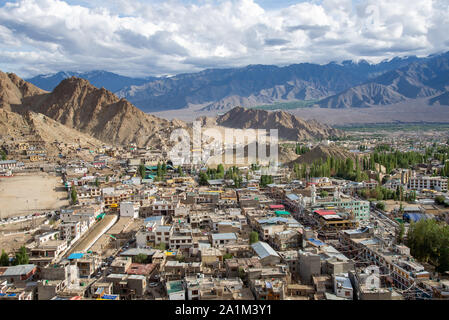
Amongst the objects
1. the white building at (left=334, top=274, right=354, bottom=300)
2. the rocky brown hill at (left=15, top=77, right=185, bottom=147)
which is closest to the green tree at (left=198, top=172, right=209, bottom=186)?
the white building at (left=334, top=274, right=354, bottom=300)

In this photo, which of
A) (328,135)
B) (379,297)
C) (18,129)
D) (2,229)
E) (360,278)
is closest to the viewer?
(379,297)

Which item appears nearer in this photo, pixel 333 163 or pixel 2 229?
pixel 2 229

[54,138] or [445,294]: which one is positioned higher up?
[54,138]

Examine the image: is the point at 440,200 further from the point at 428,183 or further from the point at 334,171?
the point at 334,171

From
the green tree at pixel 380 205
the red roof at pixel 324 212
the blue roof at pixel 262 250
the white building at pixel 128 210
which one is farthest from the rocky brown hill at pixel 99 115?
the blue roof at pixel 262 250

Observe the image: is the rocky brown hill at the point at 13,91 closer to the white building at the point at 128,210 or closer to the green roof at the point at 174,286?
the white building at the point at 128,210

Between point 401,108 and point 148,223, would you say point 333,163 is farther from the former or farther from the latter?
point 401,108

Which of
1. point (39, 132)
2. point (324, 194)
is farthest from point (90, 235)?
point (39, 132)
